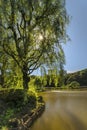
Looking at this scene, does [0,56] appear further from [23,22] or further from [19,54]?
[23,22]


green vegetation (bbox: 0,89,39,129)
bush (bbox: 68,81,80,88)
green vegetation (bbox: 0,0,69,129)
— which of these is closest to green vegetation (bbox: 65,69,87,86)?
bush (bbox: 68,81,80,88)

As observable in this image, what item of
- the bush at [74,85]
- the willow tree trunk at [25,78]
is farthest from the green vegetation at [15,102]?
the bush at [74,85]

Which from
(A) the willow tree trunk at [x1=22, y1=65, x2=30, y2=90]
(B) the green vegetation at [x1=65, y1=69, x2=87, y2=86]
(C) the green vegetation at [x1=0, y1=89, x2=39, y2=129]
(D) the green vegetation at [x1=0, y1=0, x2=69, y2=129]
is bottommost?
(C) the green vegetation at [x1=0, y1=89, x2=39, y2=129]

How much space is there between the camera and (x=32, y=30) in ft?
69.6

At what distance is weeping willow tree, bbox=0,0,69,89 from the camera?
816 inches

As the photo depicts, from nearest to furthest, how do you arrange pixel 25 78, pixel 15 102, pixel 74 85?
pixel 15 102 < pixel 25 78 < pixel 74 85

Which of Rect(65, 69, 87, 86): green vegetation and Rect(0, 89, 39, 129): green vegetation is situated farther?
Rect(65, 69, 87, 86): green vegetation

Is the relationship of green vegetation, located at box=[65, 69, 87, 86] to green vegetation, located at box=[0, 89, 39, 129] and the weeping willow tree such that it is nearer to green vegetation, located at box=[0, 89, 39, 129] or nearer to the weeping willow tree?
the weeping willow tree

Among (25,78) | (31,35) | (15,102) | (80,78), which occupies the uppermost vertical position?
(80,78)

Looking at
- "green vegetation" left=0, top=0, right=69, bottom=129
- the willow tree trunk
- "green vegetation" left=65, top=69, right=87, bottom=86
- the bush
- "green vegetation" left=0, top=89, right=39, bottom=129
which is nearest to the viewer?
"green vegetation" left=0, top=89, right=39, bottom=129

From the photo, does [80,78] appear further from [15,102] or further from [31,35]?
[15,102]

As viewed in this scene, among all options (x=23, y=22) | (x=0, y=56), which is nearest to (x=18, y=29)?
(x=23, y=22)

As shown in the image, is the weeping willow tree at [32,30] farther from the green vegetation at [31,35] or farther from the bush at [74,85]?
the bush at [74,85]

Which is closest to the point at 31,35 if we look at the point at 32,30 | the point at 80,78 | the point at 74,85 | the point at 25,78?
the point at 32,30
